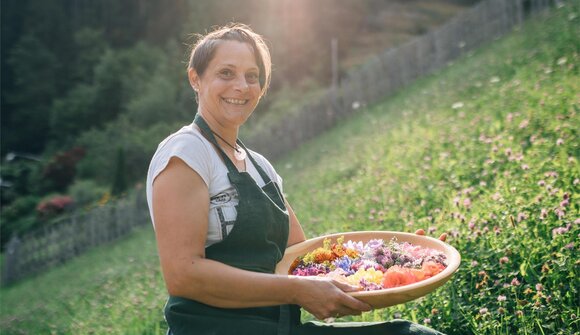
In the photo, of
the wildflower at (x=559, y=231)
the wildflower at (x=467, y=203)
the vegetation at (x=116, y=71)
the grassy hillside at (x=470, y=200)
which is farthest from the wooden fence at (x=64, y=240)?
the wildflower at (x=559, y=231)

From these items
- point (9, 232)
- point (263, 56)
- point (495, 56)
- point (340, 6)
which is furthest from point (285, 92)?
point (263, 56)

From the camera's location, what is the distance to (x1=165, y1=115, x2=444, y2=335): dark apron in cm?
227

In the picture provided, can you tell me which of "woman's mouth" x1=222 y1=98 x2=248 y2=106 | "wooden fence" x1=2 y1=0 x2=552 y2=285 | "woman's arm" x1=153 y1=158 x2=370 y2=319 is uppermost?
"woman's mouth" x1=222 y1=98 x2=248 y2=106

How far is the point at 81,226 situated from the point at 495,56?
11162 millimetres

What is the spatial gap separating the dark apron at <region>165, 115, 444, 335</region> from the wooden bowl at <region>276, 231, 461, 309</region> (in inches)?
7.1

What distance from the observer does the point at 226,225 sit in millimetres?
2311

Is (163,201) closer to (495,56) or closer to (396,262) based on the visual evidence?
(396,262)

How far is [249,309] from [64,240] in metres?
15.3

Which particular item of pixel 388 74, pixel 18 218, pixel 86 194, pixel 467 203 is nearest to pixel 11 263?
pixel 86 194

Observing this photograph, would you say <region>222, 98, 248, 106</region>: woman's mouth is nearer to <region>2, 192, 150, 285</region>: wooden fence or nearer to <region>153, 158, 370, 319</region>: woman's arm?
<region>153, 158, 370, 319</region>: woman's arm

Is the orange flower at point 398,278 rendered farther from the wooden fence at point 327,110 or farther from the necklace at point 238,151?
the wooden fence at point 327,110

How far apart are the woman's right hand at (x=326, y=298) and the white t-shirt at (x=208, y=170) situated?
1.17 feet

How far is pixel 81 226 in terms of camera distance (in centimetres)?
1652

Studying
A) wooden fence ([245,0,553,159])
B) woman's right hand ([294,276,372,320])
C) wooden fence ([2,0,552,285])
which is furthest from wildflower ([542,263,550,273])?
wooden fence ([245,0,553,159])
